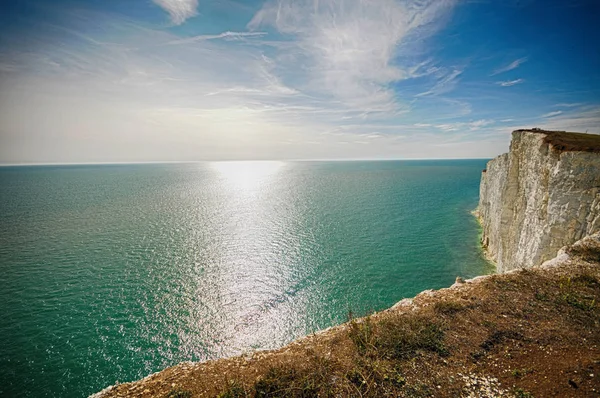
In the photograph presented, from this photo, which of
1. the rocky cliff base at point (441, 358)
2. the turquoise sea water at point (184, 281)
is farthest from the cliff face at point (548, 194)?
the turquoise sea water at point (184, 281)

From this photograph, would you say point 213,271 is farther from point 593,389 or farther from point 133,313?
point 593,389

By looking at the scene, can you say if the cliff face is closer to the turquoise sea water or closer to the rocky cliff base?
the rocky cliff base

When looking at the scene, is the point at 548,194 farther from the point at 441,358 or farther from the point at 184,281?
the point at 184,281

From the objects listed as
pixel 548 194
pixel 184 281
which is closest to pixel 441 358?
pixel 548 194

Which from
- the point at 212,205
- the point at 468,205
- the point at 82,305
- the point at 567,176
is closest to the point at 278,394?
the point at 567,176

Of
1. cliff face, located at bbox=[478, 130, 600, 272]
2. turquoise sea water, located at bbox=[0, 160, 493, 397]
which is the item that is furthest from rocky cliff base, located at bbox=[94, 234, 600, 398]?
turquoise sea water, located at bbox=[0, 160, 493, 397]
